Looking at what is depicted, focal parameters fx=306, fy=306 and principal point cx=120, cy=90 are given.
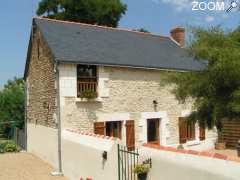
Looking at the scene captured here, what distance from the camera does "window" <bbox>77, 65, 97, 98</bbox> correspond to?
12.4 m

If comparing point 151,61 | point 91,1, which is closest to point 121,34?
point 151,61

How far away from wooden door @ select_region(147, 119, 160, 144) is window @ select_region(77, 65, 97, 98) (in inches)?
140

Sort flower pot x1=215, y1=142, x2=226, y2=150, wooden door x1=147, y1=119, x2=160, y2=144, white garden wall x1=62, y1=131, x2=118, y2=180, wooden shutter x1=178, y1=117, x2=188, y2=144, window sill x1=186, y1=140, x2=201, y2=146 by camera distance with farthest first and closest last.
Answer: flower pot x1=215, y1=142, x2=226, y2=150
window sill x1=186, y1=140, x2=201, y2=146
wooden shutter x1=178, y1=117, x2=188, y2=144
wooden door x1=147, y1=119, x2=160, y2=144
white garden wall x1=62, y1=131, x2=118, y2=180

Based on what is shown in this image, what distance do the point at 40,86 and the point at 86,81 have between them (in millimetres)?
3071

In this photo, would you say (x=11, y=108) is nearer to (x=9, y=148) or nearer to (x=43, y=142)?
(x=9, y=148)

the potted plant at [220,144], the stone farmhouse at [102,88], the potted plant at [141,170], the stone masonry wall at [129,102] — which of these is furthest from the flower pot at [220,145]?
the potted plant at [141,170]

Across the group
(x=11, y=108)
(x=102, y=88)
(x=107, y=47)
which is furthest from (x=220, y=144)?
(x=11, y=108)

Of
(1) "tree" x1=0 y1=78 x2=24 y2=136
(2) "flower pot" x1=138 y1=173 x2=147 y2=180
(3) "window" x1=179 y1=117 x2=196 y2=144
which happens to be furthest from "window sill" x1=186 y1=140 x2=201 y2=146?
(1) "tree" x1=0 y1=78 x2=24 y2=136

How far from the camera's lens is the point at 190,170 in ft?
17.0

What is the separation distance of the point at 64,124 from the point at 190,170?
24.9 ft

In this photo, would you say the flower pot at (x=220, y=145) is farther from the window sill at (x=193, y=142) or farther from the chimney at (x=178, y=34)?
the chimney at (x=178, y=34)

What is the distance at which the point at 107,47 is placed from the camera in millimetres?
14531

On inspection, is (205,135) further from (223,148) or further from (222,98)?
(222,98)

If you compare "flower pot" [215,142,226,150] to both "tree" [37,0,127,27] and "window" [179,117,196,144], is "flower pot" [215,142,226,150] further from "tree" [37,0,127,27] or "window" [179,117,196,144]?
"tree" [37,0,127,27]
